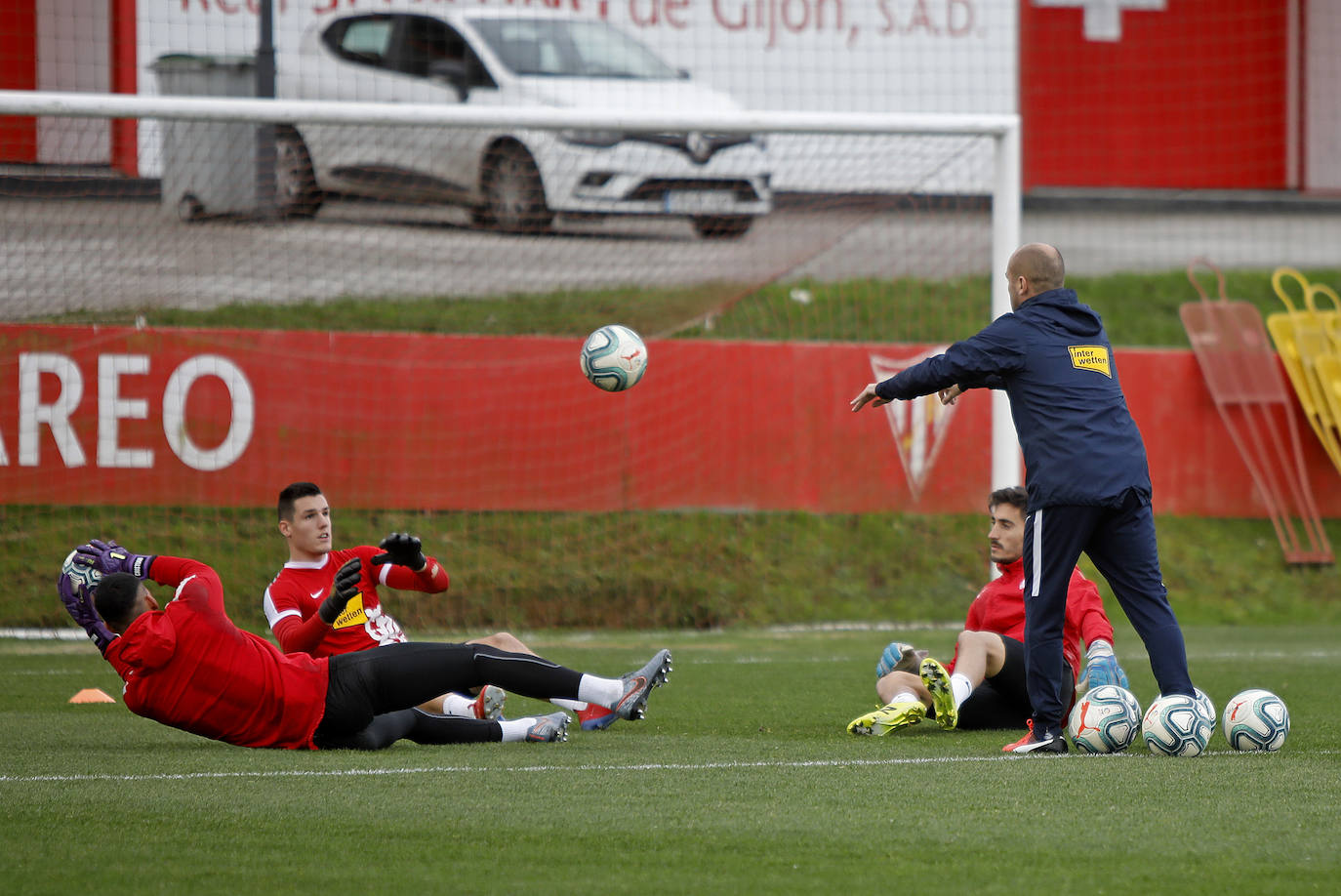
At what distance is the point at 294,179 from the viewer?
38.9 feet

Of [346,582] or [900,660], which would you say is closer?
[346,582]

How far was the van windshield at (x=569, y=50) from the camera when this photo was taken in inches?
564

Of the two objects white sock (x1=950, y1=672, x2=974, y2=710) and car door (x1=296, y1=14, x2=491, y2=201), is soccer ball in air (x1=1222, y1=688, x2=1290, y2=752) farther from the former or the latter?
car door (x1=296, y1=14, x2=491, y2=201)

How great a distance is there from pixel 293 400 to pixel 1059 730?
7350 mm

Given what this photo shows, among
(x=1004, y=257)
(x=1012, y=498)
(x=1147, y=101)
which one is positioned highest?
(x=1147, y=101)

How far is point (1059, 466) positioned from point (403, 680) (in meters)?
2.58

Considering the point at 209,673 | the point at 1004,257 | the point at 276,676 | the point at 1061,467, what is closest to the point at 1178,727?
the point at 1061,467

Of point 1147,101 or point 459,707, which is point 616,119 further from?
point 1147,101

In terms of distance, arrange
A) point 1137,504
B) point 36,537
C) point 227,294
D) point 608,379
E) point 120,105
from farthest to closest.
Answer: point 227,294
point 36,537
point 120,105
point 608,379
point 1137,504

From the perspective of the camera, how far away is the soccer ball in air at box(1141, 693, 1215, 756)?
18.6ft

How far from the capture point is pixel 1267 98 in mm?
19234

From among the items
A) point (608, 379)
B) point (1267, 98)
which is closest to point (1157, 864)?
point (608, 379)

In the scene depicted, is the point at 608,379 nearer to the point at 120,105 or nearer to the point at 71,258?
the point at 120,105

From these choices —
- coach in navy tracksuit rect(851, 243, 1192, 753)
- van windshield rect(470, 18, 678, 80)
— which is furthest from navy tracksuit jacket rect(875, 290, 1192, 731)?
van windshield rect(470, 18, 678, 80)
